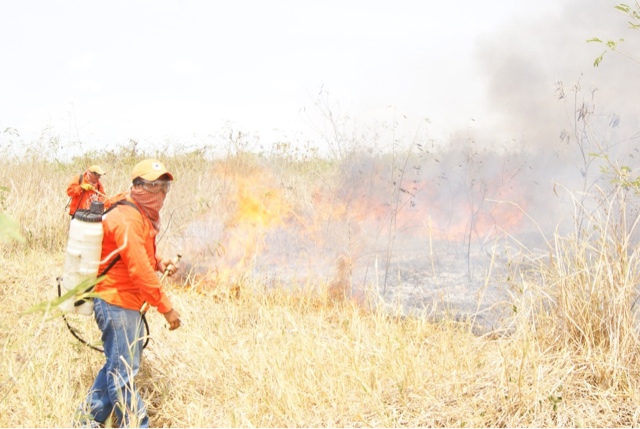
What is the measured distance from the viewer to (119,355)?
327 cm

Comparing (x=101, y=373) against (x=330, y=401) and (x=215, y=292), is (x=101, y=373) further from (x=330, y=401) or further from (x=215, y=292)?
(x=215, y=292)

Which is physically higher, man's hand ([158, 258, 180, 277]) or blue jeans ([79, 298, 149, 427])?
man's hand ([158, 258, 180, 277])

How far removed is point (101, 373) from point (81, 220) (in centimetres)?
101

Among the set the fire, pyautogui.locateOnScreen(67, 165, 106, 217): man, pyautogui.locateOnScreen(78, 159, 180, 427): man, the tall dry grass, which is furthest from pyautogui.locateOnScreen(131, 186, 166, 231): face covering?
pyautogui.locateOnScreen(67, 165, 106, 217): man

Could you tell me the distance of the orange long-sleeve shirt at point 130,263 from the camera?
10.2 ft

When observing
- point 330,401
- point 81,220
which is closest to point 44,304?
point 81,220

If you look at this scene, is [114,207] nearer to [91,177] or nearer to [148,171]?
[148,171]

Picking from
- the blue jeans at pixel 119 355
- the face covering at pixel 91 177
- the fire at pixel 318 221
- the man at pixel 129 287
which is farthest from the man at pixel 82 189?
the blue jeans at pixel 119 355

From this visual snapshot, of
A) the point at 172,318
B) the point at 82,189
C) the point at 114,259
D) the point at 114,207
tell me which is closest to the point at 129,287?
the point at 114,259

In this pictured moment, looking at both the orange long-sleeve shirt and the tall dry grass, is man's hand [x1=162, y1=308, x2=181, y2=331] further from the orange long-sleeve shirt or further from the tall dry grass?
the tall dry grass

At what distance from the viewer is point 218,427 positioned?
10.6 ft

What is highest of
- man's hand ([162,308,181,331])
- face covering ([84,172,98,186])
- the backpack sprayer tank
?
face covering ([84,172,98,186])

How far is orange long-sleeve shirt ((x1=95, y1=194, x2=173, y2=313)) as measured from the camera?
3.11m

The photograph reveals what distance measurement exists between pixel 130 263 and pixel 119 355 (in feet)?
1.90
